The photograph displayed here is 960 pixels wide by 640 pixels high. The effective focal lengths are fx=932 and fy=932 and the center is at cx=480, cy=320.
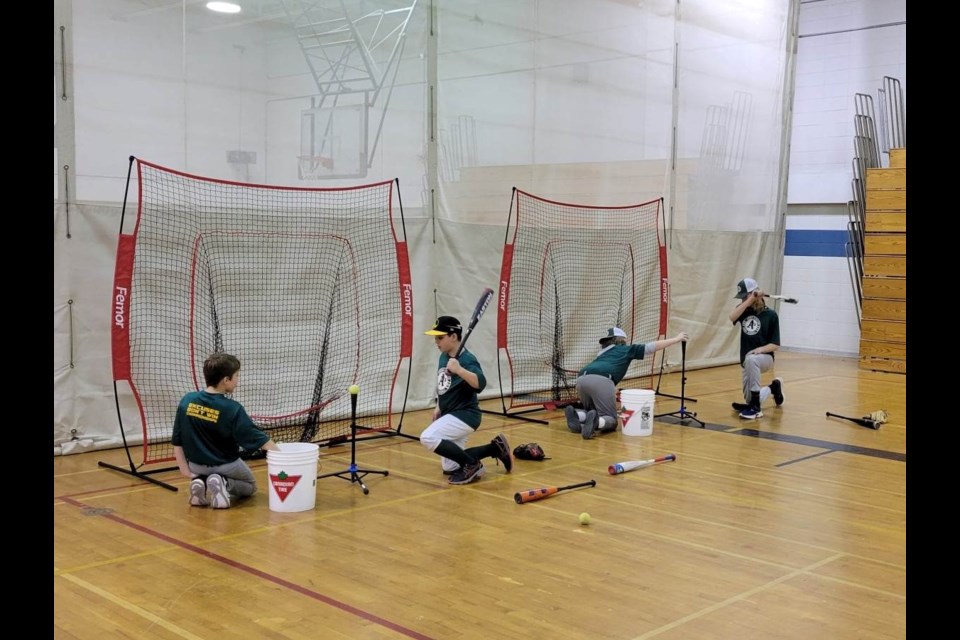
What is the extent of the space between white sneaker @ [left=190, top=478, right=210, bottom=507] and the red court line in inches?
19.1

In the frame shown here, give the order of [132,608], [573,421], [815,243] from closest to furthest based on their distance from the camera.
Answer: [132,608], [573,421], [815,243]

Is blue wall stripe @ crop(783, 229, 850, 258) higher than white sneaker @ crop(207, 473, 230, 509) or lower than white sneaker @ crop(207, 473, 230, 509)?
higher

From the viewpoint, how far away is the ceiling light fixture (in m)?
8.72

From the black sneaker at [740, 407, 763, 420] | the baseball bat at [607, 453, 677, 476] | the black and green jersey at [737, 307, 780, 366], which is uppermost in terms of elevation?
the black and green jersey at [737, 307, 780, 366]

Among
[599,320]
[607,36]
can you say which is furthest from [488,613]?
[607,36]

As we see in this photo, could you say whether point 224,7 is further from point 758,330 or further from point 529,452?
point 758,330

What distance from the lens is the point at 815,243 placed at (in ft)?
55.6

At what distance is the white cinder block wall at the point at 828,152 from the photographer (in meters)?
16.3

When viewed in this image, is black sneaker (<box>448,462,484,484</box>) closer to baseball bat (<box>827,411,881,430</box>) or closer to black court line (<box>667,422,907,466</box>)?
black court line (<box>667,422,907,466</box>)

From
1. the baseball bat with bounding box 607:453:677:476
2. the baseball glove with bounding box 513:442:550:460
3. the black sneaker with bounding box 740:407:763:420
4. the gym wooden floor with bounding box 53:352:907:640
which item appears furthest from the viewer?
the black sneaker with bounding box 740:407:763:420

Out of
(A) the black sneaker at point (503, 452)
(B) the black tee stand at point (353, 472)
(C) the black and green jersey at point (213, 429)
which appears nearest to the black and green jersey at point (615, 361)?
(A) the black sneaker at point (503, 452)

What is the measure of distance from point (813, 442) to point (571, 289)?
13.2 ft

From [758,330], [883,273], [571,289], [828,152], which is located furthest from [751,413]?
[828,152]

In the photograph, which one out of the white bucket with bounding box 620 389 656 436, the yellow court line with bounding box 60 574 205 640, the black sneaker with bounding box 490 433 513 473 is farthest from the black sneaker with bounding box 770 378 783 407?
the yellow court line with bounding box 60 574 205 640
